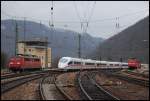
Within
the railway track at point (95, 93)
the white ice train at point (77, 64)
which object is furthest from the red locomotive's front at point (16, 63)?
the railway track at point (95, 93)

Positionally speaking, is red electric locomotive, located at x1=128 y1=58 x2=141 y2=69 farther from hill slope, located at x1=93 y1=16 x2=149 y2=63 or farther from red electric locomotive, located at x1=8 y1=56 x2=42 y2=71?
red electric locomotive, located at x1=8 y1=56 x2=42 y2=71

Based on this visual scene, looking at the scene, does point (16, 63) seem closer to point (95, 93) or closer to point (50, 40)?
point (95, 93)

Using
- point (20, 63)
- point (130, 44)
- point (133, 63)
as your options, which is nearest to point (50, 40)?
point (130, 44)

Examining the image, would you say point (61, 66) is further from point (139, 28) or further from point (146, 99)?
point (146, 99)

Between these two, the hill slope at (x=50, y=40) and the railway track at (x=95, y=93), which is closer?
the railway track at (x=95, y=93)

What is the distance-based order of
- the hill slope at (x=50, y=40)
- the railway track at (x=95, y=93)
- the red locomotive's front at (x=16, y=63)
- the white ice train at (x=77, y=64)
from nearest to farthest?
1. the railway track at (x=95, y=93)
2. the red locomotive's front at (x=16, y=63)
3. the white ice train at (x=77, y=64)
4. the hill slope at (x=50, y=40)

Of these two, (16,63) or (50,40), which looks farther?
(50,40)

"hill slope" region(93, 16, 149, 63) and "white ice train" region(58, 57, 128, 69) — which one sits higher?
"hill slope" region(93, 16, 149, 63)

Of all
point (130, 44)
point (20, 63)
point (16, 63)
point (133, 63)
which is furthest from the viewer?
point (130, 44)

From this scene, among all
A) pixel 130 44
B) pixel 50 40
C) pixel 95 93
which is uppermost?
pixel 50 40

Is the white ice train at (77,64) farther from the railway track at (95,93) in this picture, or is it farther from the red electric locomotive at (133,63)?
the railway track at (95,93)

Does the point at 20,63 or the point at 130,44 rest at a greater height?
the point at 130,44

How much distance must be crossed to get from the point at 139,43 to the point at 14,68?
99.2 feet

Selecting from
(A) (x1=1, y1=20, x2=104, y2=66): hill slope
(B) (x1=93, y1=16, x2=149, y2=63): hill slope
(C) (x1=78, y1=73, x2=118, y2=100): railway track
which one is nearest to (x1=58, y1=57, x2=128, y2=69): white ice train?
(B) (x1=93, y1=16, x2=149, y2=63): hill slope
